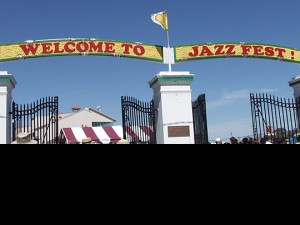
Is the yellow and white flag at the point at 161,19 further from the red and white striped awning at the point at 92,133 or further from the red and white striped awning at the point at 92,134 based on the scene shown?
the red and white striped awning at the point at 92,133

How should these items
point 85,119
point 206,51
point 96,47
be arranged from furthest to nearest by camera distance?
1. point 85,119
2. point 206,51
3. point 96,47

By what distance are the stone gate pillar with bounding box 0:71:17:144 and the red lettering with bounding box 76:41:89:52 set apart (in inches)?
93.1

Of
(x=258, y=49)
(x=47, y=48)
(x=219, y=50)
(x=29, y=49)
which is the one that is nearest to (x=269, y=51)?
(x=258, y=49)

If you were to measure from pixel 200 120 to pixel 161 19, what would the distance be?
417cm

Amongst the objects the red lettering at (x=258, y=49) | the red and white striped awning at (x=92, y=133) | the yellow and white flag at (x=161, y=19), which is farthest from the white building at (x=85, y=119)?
the red lettering at (x=258, y=49)

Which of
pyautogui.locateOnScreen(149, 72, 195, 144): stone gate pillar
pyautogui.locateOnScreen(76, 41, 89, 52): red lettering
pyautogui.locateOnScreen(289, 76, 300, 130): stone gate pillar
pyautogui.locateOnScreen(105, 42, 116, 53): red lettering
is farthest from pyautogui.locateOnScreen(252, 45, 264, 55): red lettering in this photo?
pyautogui.locateOnScreen(76, 41, 89, 52): red lettering

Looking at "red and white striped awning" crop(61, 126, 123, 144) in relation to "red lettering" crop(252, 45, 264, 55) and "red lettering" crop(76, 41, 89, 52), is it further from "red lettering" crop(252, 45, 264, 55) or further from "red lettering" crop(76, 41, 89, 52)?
"red lettering" crop(252, 45, 264, 55)

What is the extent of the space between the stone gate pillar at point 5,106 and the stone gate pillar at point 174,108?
469cm

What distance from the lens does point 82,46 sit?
37.6 feet

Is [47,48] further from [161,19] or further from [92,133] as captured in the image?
[92,133]

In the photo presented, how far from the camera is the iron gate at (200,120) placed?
11.1m
